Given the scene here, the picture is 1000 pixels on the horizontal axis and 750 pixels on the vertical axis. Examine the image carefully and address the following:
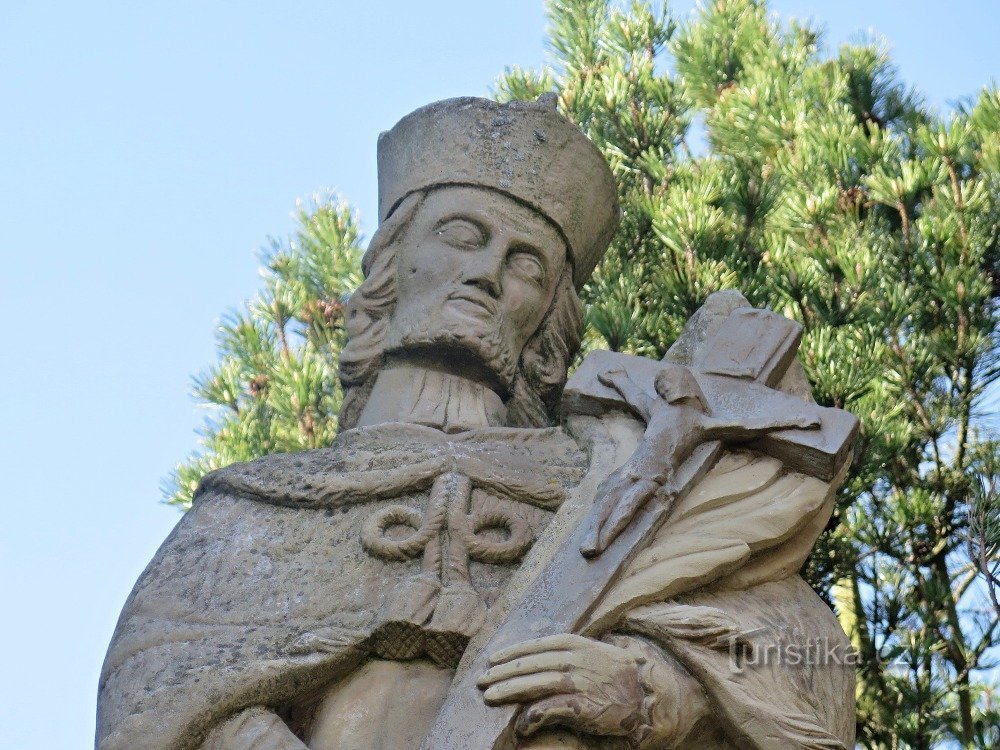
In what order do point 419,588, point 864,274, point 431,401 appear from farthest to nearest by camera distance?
point 864,274 → point 431,401 → point 419,588

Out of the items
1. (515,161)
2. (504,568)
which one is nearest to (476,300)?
(515,161)

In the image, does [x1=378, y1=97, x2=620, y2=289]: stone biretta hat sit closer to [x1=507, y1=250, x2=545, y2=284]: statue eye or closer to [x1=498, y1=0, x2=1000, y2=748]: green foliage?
[x1=507, y1=250, x2=545, y2=284]: statue eye

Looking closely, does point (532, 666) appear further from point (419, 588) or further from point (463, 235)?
point (463, 235)

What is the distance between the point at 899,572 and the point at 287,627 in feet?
8.42

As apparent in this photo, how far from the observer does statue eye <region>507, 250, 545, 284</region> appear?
457 centimetres

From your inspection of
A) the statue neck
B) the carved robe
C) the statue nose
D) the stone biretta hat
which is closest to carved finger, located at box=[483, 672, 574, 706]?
the carved robe

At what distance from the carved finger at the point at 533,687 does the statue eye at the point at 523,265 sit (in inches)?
57.2

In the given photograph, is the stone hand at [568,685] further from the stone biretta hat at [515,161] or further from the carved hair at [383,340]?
the stone biretta hat at [515,161]

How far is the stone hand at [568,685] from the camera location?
330 cm

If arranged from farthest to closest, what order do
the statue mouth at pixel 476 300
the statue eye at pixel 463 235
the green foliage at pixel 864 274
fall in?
the green foliage at pixel 864 274 → the statue eye at pixel 463 235 → the statue mouth at pixel 476 300

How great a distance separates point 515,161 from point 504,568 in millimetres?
1193

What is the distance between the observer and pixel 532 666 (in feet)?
10.9

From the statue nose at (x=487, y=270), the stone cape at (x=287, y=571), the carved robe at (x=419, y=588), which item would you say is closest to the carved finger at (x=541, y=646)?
the carved robe at (x=419, y=588)

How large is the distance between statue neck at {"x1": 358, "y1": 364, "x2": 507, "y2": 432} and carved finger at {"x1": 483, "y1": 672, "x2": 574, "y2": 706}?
106 cm
